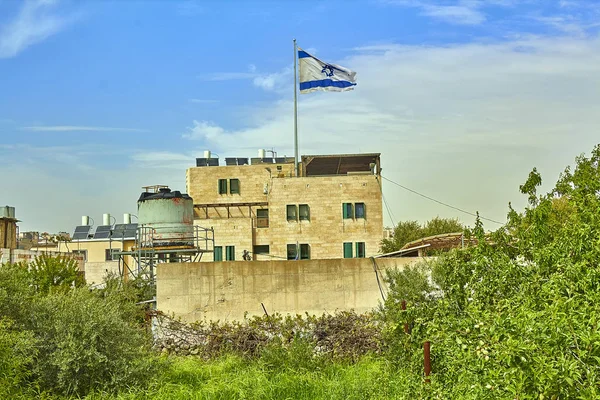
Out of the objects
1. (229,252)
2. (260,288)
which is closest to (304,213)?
(229,252)

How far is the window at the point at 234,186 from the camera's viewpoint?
57.1 meters

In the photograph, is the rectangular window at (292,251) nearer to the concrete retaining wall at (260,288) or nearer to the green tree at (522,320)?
the concrete retaining wall at (260,288)

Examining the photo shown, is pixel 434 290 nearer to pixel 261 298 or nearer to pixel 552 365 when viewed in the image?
pixel 261 298

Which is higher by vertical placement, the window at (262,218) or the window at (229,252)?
the window at (262,218)

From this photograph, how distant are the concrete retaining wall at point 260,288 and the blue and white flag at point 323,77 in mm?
22051

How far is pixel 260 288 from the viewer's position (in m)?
24.0

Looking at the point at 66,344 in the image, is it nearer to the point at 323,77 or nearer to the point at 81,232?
the point at 323,77

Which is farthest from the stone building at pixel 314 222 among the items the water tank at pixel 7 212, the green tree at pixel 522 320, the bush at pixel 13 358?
the bush at pixel 13 358

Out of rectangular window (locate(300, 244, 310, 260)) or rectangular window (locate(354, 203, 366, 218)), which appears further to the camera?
rectangular window (locate(300, 244, 310, 260))

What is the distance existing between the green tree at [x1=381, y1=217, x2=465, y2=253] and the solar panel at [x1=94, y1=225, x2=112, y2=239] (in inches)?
1015

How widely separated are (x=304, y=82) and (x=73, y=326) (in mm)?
→ 31103

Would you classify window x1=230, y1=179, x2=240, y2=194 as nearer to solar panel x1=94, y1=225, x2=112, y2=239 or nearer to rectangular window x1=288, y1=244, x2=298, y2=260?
rectangular window x1=288, y1=244, x2=298, y2=260

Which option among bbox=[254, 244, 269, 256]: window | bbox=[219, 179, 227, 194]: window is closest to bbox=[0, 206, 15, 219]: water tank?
bbox=[219, 179, 227, 194]: window

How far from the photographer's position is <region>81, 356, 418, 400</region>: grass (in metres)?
15.5
